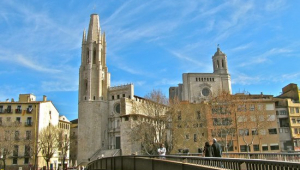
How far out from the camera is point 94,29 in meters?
89.2

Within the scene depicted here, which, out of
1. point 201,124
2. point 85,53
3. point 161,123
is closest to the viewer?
point 161,123

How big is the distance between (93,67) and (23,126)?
27.7 m

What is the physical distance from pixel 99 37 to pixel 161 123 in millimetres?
49066

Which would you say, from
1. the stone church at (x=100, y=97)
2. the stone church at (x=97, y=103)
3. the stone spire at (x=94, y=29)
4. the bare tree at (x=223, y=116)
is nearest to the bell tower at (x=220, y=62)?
the stone church at (x=100, y=97)

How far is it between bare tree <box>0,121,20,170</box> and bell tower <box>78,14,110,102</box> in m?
24.2

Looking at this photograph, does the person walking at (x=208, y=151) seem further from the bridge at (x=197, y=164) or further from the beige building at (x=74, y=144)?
the beige building at (x=74, y=144)

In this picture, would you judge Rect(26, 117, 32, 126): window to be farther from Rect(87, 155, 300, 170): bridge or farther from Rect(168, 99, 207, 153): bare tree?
Rect(87, 155, 300, 170): bridge

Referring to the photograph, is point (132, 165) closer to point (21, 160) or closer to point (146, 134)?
point (146, 134)

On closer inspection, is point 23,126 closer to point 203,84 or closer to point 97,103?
point 97,103

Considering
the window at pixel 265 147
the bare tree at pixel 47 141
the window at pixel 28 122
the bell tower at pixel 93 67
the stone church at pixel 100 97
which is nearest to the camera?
the window at pixel 265 147

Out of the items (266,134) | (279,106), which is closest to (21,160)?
(266,134)

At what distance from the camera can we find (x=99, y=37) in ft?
289

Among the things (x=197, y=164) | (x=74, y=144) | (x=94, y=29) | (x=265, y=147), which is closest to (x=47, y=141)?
(x=74, y=144)

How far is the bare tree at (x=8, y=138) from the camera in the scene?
51062mm
